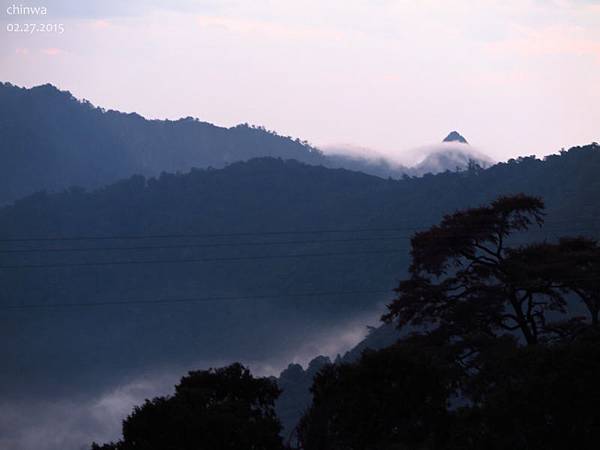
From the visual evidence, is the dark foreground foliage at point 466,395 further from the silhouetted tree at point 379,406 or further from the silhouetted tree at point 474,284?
the silhouetted tree at point 474,284

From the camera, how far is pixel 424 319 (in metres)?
43.6

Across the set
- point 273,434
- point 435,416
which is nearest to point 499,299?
point 435,416

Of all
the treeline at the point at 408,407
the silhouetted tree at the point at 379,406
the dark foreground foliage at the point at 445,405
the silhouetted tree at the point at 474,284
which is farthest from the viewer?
the silhouetted tree at the point at 474,284

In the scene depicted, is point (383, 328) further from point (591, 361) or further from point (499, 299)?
point (591, 361)

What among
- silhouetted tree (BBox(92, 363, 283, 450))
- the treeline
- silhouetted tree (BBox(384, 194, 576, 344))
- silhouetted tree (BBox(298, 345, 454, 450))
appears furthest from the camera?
silhouetted tree (BBox(384, 194, 576, 344))

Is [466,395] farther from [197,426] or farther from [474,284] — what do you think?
[197,426]

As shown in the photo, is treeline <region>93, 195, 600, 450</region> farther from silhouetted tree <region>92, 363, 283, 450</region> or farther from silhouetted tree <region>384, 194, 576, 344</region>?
silhouetted tree <region>384, 194, 576, 344</region>

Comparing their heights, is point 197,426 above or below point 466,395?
above

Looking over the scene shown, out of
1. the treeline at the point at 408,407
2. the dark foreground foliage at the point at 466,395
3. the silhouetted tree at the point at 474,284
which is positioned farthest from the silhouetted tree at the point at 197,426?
the silhouetted tree at the point at 474,284

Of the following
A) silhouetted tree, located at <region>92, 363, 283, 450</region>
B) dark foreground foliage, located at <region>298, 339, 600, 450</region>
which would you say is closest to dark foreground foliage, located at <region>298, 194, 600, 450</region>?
dark foreground foliage, located at <region>298, 339, 600, 450</region>

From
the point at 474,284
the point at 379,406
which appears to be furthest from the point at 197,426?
the point at 474,284

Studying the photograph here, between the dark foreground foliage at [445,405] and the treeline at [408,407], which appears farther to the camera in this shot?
the treeline at [408,407]

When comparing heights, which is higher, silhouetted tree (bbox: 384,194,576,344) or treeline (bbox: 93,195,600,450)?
silhouetted tree (bbox: 384,194,576,344)

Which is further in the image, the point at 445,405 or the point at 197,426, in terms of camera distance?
the point at 445,405
